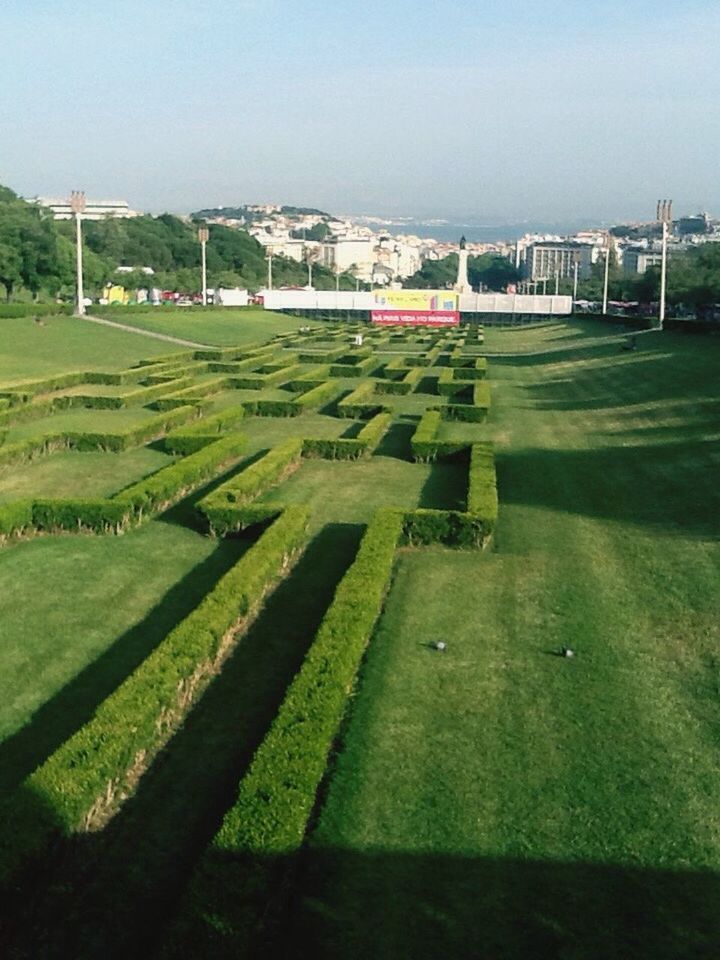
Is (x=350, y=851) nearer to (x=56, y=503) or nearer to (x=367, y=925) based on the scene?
(x=367, y=925)

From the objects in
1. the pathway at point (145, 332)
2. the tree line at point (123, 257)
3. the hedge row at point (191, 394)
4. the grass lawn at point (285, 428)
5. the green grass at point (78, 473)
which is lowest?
the green grass at point (78, 473)

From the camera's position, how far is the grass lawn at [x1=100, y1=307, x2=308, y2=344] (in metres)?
57.5

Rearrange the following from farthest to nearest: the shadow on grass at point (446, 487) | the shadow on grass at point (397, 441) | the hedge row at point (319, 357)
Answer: the hedge row at point (319, 357)
the shadow on grass at point (397, 441)
the shadow on grass at point (446, 487)

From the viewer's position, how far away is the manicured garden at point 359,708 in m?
5.86

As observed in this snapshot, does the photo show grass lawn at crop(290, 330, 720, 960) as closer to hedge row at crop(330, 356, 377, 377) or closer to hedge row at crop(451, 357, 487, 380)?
hedge row at crop(451, 357, 487, 380)

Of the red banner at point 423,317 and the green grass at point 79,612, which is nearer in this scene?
the green grass at point 79,612

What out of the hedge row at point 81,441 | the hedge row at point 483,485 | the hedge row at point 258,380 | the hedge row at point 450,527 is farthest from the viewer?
the hedge row at point 258,380

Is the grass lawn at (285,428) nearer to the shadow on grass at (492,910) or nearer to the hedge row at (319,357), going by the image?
the shadow on grass at (492,910)

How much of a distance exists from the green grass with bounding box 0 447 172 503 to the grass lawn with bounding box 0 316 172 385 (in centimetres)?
1538

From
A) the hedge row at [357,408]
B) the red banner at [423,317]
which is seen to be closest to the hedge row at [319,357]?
the hedge row at [357,408]

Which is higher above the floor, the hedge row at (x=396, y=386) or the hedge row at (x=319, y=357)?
the hedge row at (x=319, y=357)

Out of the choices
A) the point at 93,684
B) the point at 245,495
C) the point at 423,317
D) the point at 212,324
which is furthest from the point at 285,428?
the point at 423,317

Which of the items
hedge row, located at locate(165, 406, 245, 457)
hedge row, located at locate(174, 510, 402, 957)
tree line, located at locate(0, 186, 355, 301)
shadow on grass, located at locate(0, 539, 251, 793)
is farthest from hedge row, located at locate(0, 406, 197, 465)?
tree line, located at locate(0, 186, 355, 301)

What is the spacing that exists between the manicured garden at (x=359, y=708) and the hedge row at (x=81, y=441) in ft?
0.47
